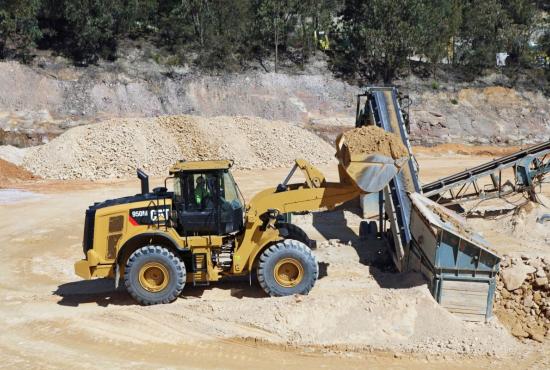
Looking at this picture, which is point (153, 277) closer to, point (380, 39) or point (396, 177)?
point (396, 177)

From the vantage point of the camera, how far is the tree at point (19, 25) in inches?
1233

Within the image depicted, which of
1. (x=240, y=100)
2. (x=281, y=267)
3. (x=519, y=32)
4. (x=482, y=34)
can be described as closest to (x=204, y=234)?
(x=281, y=267)

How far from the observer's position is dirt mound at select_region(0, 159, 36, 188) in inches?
886

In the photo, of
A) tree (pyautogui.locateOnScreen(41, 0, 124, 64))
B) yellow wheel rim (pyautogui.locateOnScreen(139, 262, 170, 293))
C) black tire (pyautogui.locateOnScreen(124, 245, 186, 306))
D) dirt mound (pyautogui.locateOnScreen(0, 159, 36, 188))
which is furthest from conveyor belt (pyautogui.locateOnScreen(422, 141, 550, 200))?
tree (pyautogui.locateOnScreen(41, 0, 124, 64))

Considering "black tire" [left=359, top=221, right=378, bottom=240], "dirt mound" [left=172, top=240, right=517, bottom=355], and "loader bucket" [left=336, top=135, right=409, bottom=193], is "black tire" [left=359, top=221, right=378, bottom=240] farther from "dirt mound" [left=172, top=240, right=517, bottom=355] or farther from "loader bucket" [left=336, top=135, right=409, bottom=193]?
"loader bucket" [left=336, top=135, right=409, bottom=193]

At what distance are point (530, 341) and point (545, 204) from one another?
7.57m

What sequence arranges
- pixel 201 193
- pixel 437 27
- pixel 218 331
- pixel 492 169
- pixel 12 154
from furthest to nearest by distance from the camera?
1. pixel 437 27
2. pixel 12 154
3. pixel 492 169
4. pixel 201 193
5. pixel 218 331

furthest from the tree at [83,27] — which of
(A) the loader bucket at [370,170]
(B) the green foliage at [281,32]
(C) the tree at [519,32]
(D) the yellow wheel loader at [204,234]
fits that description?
(A) the loader bucket at [370,170]

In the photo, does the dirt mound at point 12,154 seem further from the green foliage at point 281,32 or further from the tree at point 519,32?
the tree at point 519,32

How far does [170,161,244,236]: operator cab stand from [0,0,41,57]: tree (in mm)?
26015

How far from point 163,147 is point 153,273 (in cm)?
1562

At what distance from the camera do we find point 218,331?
870 centimetres

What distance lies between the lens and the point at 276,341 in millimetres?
8383

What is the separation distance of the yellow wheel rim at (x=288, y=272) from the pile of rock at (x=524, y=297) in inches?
121
